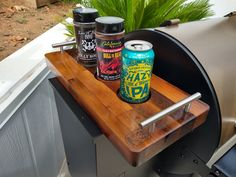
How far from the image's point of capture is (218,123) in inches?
21.8

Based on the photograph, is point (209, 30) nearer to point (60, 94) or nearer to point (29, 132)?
point (60, 94)

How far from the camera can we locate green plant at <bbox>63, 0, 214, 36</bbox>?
34.0 inches

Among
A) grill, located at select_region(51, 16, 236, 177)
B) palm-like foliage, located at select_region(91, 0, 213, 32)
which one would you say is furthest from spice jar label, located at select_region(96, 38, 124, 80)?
palm-like foliage, located at select_region(91, 0, 213, 32)

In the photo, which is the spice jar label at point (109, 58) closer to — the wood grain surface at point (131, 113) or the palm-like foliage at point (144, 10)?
the wood grain surface at point (131, 113)

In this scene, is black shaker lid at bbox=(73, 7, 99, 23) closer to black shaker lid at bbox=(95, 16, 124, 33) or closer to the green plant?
black shaker lid at bbox=(95, 16, 124, 33)

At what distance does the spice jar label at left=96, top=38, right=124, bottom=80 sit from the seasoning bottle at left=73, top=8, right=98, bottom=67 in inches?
3.3

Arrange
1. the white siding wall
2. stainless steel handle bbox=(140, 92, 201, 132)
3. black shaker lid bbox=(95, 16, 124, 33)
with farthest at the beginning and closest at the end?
the white siding wall, black shaker lid bbox=(95, 16, 124, 33), stainless steel handle bbox=(140, 92, 201, 132)

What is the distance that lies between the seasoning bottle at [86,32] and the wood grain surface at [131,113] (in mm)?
37

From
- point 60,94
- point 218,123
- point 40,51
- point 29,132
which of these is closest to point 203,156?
point 218,123

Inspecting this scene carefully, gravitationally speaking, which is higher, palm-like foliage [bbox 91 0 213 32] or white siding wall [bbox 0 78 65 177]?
palm-like foliage [bbox 91 0 213 32]

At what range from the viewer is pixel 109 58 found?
1.87 feet

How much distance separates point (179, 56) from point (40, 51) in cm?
68

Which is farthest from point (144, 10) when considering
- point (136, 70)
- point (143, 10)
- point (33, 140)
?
point (33, 140)

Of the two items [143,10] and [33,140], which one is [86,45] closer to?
[143,10]
